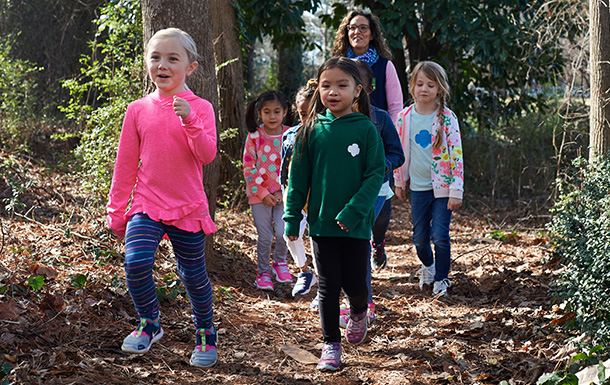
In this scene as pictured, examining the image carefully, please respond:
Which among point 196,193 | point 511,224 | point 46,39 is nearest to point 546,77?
point 511,224

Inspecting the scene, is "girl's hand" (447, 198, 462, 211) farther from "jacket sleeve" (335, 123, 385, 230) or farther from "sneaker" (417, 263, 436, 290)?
"jacket sleeve" (335, 123, 385, 230)

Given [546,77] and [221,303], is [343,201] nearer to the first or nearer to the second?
[221,303]

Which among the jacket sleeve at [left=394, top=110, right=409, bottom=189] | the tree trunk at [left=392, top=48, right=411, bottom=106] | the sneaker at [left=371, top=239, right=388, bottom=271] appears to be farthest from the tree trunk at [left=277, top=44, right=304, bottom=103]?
the jacket sleeve at [left=394, top=110, right=409, bottom=189]

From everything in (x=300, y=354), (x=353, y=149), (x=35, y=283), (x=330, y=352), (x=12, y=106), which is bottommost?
(x=300, y=354)

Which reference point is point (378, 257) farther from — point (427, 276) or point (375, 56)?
point (375, 56)

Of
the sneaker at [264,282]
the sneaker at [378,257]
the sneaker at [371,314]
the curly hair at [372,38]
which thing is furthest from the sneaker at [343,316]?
the curly hair at [372,38]

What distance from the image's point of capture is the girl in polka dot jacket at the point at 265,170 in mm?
5324

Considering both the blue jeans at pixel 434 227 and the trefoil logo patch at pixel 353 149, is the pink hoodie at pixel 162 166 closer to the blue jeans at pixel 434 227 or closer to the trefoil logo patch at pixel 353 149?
the trefoil logo patch at pixel 353 149

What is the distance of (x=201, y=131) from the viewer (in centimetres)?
317

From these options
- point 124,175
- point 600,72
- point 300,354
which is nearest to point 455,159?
point 600,72

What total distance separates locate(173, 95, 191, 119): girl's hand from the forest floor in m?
1.40

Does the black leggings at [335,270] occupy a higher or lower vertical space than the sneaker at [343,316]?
higher

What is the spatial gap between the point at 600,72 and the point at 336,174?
3.60 m

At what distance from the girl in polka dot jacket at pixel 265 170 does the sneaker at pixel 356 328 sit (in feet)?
5.54
